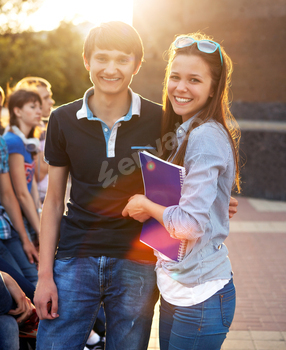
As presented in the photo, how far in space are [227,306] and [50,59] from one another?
37.2 m

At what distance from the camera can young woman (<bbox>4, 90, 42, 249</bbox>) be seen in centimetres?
325

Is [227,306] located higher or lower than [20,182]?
higher

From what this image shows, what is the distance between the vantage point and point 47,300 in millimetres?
1796

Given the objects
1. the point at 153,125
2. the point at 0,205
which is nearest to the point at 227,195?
the point at 153,125

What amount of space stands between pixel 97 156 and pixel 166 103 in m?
0.45

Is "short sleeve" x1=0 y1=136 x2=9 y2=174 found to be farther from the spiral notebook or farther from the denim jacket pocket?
the denim jacket pocket

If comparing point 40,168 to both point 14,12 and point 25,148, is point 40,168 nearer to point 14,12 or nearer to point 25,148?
point 25,148

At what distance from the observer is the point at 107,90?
191 cm

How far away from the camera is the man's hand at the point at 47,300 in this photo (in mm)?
1795

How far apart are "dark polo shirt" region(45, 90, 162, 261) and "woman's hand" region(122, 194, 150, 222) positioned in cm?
11

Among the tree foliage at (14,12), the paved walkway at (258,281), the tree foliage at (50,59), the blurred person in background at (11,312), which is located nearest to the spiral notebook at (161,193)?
the blurred person in background at (11,312)

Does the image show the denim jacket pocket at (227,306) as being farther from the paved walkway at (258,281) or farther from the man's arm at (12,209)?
the paved walkway at (258,281)

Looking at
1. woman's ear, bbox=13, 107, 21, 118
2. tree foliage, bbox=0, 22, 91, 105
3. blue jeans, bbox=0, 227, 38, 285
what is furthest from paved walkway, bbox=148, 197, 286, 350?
tree foliage, bbox=0, 22, 91, 105

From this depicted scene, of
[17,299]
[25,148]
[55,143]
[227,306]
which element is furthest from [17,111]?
[227,306]
